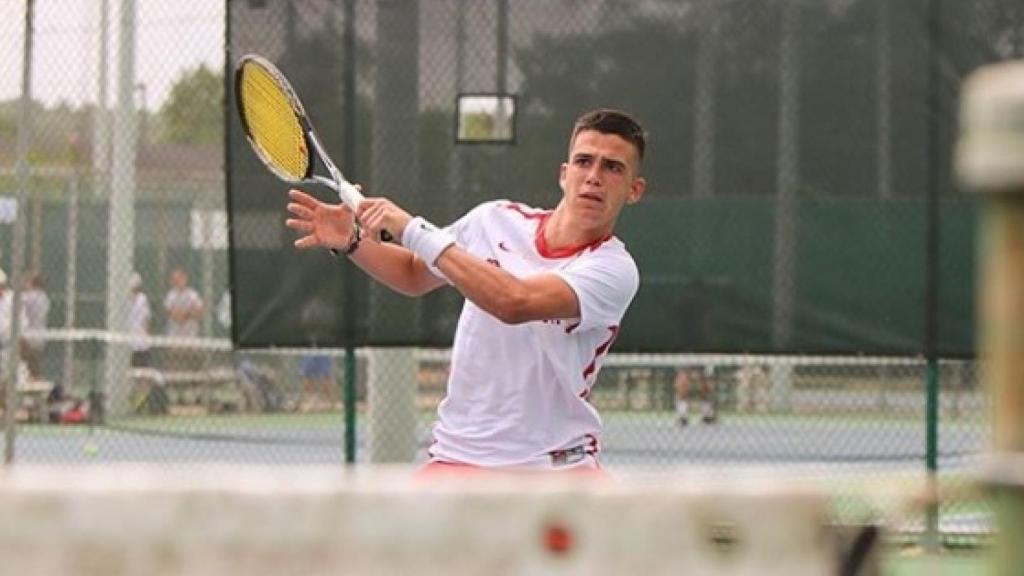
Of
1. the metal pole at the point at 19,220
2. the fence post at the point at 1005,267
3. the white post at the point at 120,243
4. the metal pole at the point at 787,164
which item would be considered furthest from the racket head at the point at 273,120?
the fence post at the point at 1005,267

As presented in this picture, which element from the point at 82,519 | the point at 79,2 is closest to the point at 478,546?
the point at 82,519

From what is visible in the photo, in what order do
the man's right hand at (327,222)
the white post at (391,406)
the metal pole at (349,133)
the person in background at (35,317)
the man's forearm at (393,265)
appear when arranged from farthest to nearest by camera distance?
1. the person in background at (35,317)
2. the white post at (391,406)
3. the metal pole at (349,133)
4. the man's forearm at (393,265)
5. the man's right hand at (327,222)

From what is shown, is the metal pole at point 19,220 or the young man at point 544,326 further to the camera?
the metal pole at point 19,220

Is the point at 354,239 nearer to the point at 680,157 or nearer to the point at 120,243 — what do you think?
the point at 680,157

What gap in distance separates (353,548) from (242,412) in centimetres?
1086

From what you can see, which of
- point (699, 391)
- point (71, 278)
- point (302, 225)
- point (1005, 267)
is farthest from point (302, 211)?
point (699, 391)

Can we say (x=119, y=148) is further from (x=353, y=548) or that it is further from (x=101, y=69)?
(x=353, y=548)

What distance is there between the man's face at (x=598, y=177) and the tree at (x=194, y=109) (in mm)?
4384

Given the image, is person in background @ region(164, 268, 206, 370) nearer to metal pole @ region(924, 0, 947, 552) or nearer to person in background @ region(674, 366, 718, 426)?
person in background @ region(674, 366, 718, 426)

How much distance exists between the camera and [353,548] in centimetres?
210

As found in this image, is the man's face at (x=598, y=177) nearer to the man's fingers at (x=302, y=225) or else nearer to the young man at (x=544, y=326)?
the young man at (x=544, y=326)

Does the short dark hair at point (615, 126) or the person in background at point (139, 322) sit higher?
the short dark hair at point (615, 126)

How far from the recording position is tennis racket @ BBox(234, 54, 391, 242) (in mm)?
6504

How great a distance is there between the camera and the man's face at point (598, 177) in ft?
18.1
